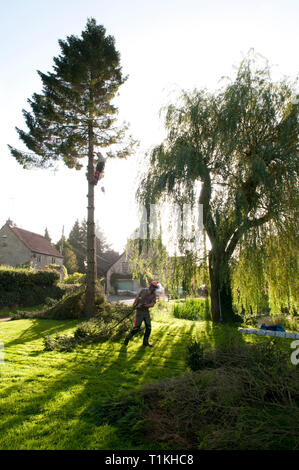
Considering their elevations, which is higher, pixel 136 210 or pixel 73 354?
pixel 136 210

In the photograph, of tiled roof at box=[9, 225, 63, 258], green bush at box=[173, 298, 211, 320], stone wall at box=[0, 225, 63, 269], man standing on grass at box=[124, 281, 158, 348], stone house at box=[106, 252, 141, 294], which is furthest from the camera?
stone house at box=[106, 252, 141, 294]

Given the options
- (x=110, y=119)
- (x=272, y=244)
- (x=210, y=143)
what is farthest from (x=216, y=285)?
(x=110, y=119)

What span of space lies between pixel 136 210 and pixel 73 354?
4895 millimetres

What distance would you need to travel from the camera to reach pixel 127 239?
32.3ft

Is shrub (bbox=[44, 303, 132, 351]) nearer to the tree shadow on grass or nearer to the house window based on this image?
the tree shadow on grass

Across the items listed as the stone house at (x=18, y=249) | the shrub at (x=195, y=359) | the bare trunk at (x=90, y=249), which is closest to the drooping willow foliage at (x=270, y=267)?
the shrub at (x=195, y=359)

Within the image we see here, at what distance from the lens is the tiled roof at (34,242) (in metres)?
31.6

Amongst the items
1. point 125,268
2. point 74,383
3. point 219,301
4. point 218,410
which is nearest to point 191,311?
point 219,301

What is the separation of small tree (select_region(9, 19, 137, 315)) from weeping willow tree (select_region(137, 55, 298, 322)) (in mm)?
5560

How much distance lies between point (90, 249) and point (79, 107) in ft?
22.5

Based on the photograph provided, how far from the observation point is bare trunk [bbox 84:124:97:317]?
13.3 meters

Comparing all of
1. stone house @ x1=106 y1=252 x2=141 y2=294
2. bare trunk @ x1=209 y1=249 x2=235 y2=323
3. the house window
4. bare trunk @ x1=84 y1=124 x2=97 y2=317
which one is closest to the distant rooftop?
stone house @ x1=106 y1=252 x2=141 y2=294

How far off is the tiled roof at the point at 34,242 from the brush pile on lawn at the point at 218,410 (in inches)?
1189
